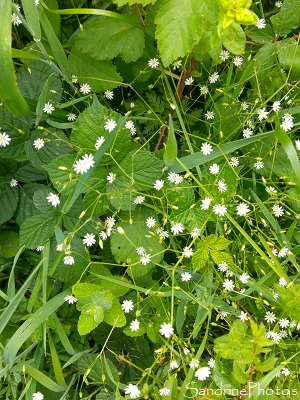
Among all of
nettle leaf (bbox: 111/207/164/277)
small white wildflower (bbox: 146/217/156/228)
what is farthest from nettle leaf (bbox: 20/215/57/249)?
small white wildflower (bbox: 146/217/156/228)

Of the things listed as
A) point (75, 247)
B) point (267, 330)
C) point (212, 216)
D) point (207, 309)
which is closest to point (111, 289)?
point (75, 247)

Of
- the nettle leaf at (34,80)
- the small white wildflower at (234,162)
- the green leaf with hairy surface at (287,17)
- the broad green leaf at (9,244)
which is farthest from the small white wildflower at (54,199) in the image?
the green leaf with hairy surface at (287,17)

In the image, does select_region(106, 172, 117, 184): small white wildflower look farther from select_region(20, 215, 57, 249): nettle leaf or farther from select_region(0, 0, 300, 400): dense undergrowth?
select_region(20, 215, 57, 249): nettle leaf

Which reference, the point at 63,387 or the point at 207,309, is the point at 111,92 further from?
the point at 63,387

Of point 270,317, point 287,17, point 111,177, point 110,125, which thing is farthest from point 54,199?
point 287,17

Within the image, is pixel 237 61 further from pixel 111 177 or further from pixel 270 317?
pixel 270 317

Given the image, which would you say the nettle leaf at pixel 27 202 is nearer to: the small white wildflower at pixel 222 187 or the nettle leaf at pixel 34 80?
the nettle leaf at pixel 34 80
